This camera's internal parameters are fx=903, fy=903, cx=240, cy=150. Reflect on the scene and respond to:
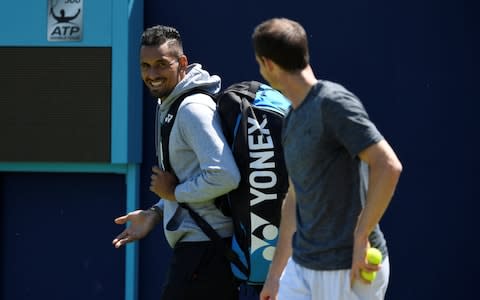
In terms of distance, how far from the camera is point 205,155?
3.74 meters

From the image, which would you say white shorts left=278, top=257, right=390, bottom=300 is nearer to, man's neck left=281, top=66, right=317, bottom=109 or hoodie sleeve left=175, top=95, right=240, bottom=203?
man's neck left=281, top=66, right=317, bottom=109

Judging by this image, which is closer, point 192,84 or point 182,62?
point 192,84

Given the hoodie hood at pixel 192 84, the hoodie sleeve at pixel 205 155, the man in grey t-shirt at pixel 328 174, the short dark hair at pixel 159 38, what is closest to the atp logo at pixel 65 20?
the short dark hair at pixel 159 38

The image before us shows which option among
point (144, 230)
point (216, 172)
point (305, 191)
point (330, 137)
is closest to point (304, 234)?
point (305, 191)

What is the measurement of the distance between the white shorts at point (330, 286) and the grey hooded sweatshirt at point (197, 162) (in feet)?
2.47

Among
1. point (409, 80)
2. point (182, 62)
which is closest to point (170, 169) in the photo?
point (182, 62)

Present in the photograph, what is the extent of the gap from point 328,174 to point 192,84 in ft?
4.06

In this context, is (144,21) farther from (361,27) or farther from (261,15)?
(361,27)

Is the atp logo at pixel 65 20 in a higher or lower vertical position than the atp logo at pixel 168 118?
higher

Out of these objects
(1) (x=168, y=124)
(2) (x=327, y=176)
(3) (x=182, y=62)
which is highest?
(3) (x=182, y=62)

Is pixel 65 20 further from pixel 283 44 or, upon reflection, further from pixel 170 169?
pixel 283 44

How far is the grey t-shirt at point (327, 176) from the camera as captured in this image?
2830 mm

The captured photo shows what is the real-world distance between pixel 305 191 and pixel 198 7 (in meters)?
2.78

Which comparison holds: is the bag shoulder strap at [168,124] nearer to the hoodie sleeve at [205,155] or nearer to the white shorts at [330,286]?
the hoodie sleeve at [205,155]
